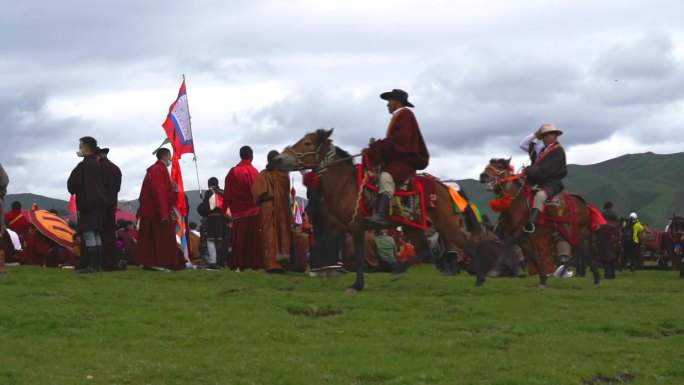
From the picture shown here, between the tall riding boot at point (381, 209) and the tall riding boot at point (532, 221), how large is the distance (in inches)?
108

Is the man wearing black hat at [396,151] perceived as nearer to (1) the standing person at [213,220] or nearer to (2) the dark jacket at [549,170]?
(2) the dark jacket at [549,170]

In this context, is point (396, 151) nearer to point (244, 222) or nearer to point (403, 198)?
point (403, 198)

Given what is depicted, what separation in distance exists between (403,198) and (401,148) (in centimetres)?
81

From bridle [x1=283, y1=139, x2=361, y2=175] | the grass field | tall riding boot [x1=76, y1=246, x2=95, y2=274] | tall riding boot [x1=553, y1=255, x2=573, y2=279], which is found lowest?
the grass field

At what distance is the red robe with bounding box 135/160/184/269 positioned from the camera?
21625 millimetres

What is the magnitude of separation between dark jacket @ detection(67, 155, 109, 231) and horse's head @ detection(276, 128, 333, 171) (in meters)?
4.64

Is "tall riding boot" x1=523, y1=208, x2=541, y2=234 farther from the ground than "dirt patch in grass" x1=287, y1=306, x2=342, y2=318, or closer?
farther from the ground

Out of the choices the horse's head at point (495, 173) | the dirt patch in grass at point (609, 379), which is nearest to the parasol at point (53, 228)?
the horse's head at point (495, 173)

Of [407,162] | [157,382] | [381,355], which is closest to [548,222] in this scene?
[407,162]

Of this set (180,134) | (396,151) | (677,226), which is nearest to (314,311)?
(396,151)

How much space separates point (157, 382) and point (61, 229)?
15.6 meters

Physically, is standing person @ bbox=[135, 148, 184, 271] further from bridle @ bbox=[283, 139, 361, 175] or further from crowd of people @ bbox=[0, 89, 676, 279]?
bridle @ bbox=[283, 139, 361, 175]

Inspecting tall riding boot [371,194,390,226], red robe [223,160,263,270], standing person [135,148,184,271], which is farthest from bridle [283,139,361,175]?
standing person [135,148,184,271]

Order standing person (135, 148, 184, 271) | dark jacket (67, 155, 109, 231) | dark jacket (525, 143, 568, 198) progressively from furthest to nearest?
standing person (135, 148, 184, 271) < dark jacket (67, 155, 109, 231) < dark jacket (525, 143, 568, 198)
